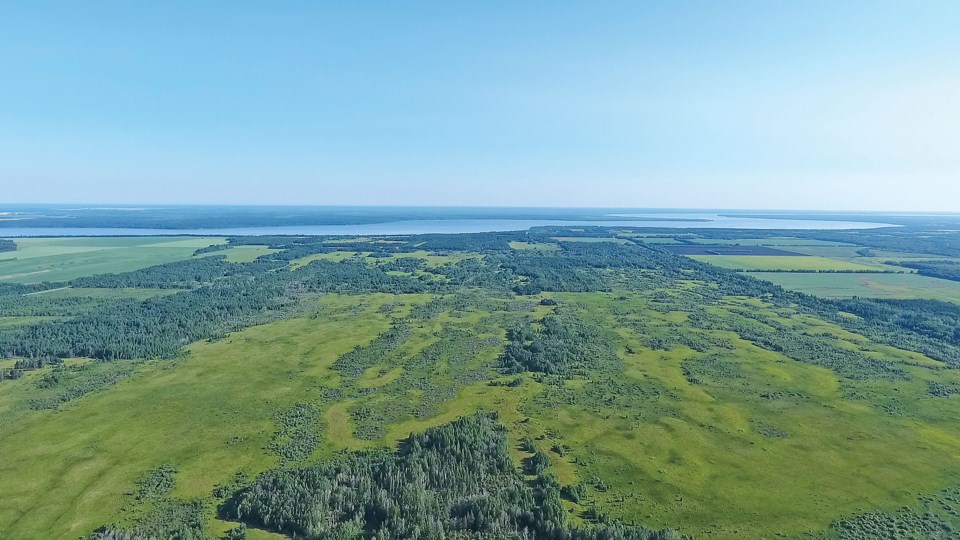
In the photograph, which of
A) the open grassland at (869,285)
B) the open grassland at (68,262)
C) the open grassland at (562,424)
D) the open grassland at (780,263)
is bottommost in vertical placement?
the open grassland at (562,424)

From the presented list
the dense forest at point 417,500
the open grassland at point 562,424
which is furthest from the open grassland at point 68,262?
the dense forest at point 417,500

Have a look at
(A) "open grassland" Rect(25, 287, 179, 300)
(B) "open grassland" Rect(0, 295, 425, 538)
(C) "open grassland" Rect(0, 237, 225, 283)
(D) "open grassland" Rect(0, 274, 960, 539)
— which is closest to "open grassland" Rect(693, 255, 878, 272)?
(D) "open grassland" Rect(0, 274, 960, 539)

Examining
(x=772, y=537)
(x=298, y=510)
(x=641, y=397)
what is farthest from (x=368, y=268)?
(x=772, y=537)

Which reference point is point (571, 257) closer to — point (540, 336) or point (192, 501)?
point (540, 336)

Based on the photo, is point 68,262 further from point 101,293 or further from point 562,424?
Answer: point 562,424

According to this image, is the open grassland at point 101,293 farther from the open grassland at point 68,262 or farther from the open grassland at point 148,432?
the open grassland at point 148,432

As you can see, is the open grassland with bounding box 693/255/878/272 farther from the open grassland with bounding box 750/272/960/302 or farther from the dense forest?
the dense forest
